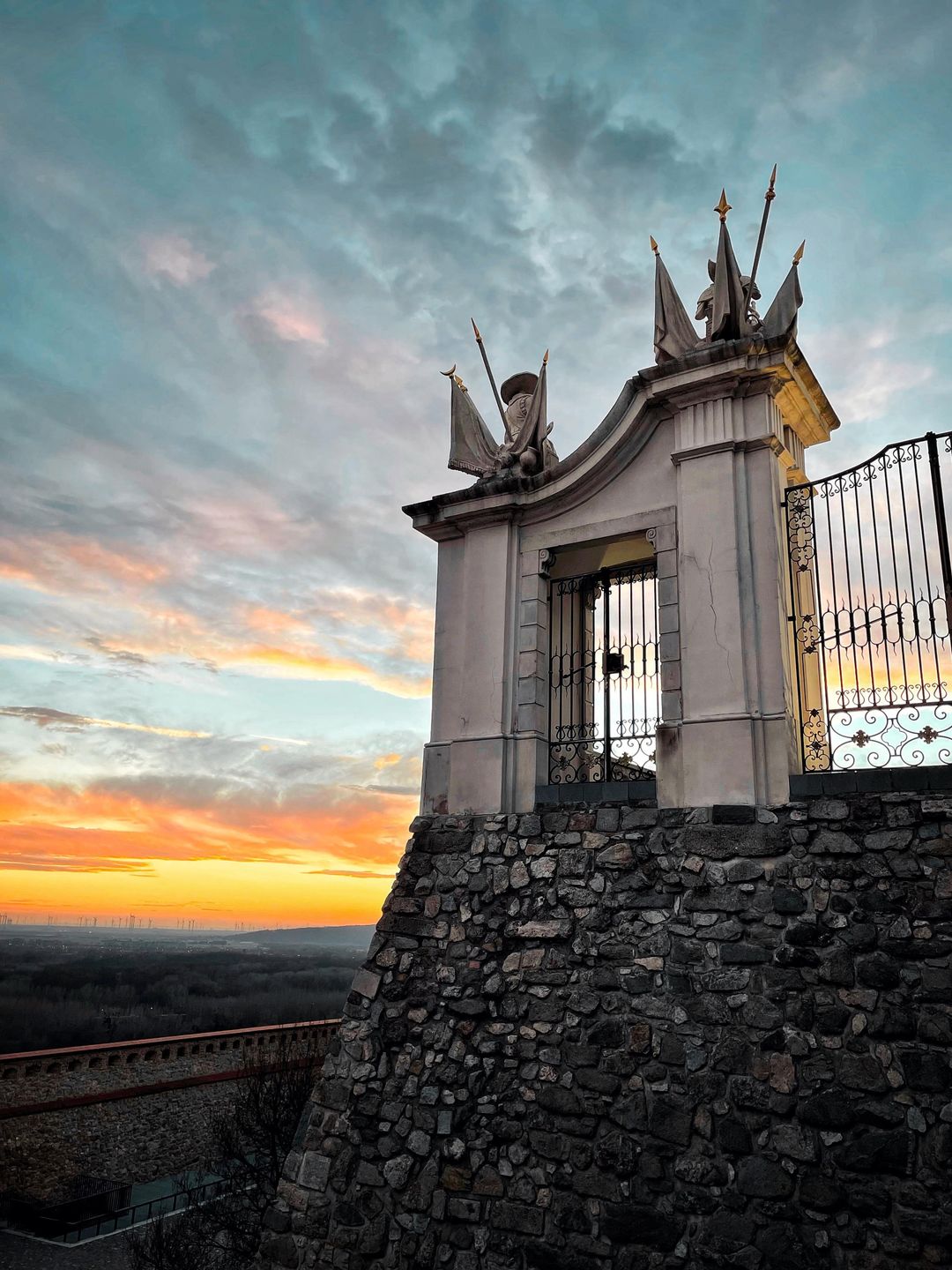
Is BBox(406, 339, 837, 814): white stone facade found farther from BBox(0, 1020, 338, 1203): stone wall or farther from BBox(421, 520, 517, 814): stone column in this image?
BBox(0, 1020, 338, 1203): stone wall

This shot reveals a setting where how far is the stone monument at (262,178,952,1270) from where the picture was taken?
494 cm

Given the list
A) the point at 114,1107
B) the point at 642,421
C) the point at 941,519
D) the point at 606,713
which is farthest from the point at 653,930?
the point at 114,1107

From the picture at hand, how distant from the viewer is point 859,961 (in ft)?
16.9

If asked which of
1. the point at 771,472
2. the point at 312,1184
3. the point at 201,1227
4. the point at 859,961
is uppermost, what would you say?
the point at 771,472

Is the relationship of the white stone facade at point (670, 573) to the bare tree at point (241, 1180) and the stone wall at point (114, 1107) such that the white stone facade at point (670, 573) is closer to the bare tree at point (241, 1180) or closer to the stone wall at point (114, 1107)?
the bare tree at point (241, 1180)

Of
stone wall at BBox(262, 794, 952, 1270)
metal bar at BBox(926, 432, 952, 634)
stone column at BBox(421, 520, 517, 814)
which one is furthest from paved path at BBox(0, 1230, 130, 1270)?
metal bar at BBox(926, 432, 952, 634)

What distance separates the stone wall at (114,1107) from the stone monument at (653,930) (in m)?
14.4

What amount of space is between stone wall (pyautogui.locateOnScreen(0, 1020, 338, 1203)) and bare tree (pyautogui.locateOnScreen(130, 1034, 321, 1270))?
0.78m

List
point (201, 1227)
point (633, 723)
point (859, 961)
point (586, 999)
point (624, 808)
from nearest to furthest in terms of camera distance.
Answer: point (859, 961) → point (586, 999) → point (624, 808) → point (633, 723) → point (201, 1227)

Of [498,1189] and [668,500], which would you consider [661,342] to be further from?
[498,1189]

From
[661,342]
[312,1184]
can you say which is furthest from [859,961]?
[661,342]

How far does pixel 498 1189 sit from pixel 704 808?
3051 millimetres

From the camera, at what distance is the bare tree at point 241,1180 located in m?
12.9

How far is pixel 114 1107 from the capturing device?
18562 millimetres
